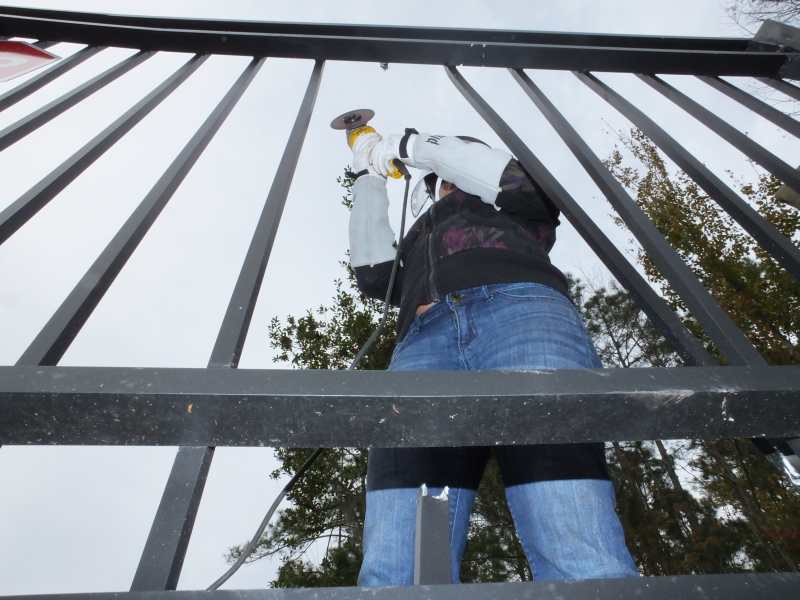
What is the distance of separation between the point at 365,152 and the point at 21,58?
117 cm

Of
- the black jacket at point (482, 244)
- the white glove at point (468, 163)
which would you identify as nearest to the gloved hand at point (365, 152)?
the black jacket at point (482, 244)

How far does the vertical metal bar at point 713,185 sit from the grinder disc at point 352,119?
946mm

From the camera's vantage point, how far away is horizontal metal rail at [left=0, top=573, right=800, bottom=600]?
48 cm

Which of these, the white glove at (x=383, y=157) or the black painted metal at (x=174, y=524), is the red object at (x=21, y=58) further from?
the black painted metal at (x=174, y=524)

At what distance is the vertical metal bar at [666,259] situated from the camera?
0.72 metres

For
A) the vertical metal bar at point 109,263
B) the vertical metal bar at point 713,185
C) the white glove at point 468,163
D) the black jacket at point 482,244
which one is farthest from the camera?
the white glove at point 468,163

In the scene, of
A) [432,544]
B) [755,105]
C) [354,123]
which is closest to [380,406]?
[432,544]

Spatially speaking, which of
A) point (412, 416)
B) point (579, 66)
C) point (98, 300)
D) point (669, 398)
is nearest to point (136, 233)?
point (98, 300)

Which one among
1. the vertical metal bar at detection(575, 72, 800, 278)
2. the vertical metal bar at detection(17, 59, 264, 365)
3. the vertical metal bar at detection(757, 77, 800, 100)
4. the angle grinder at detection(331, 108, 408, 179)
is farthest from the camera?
the angle grinder at detection(331, 108, 408, 179)

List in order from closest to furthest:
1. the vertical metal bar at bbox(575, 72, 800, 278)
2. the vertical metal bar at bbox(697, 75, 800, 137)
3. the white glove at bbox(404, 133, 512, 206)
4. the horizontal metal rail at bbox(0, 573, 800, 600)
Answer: the horizontal metal rail at bbox(0, 573, 800, 600) → the vertical metal bar at bbox(575, 72, 800, 278) → the vertical metal bar at bbox(697, 75, 800, 137) → the white glove at bbox(404, 133, 512, 206)

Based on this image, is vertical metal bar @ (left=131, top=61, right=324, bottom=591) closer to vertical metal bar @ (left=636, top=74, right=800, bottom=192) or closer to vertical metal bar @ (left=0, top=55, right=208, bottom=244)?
vertical metal bar @ (left=0, top=55, right=208, bottom=244)

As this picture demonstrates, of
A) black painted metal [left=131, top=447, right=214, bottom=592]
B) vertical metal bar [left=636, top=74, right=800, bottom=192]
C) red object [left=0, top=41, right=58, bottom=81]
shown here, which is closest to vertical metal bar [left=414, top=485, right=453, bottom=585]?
black painted metal [left=131, top=447, right=214, bottom=592]

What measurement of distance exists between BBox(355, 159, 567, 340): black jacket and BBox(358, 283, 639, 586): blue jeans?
0.14 feet

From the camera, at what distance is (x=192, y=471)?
2.22 ft
